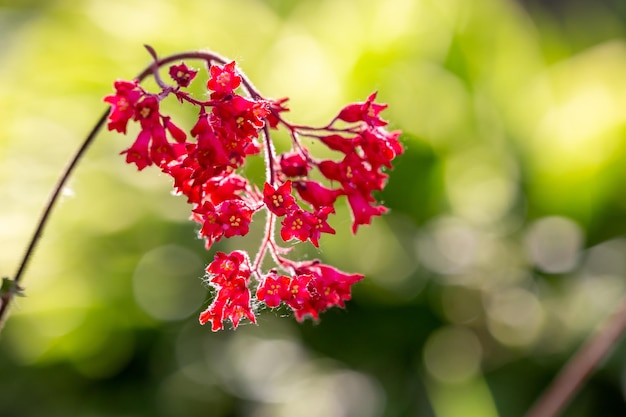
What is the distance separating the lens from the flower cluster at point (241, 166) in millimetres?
920

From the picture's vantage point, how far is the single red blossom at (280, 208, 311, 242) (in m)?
0.94

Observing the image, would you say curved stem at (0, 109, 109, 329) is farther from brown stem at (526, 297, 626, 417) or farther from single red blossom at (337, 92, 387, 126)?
brown stem at (526, 297, 626, 417)

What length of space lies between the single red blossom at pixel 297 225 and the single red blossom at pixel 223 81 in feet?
0.50

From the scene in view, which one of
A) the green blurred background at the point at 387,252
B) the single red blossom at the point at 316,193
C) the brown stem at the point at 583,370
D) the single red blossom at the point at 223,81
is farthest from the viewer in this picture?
the green blurred background at the point at 387,252

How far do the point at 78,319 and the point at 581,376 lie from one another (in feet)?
5.54

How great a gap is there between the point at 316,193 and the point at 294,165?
0.04 meters

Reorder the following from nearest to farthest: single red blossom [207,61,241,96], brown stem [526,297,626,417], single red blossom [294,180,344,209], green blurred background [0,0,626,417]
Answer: single red blossom [207,61,241,96] → single red blossom [294,180,344,209] → brown stem [526,297,626,417] → green blurred background [0,0,626,417]

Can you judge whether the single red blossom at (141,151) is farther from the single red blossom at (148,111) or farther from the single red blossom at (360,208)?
the single red blossom at (360,208)

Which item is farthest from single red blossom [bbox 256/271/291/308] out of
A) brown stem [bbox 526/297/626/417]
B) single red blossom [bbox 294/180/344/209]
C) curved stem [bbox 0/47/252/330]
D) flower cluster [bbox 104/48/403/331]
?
brown stem [bbox 526/297/626/417]

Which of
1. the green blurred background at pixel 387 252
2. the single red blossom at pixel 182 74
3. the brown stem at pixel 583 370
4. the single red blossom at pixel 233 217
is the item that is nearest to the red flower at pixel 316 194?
the single red blossom at pixel 233 217

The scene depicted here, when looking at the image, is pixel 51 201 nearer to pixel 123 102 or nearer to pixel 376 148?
pixel 123 102

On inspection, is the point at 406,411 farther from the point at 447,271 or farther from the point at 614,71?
the point at 614,71

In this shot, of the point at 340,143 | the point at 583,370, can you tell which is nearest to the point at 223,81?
the point at 340,143

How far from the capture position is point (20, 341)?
276 centimetres
